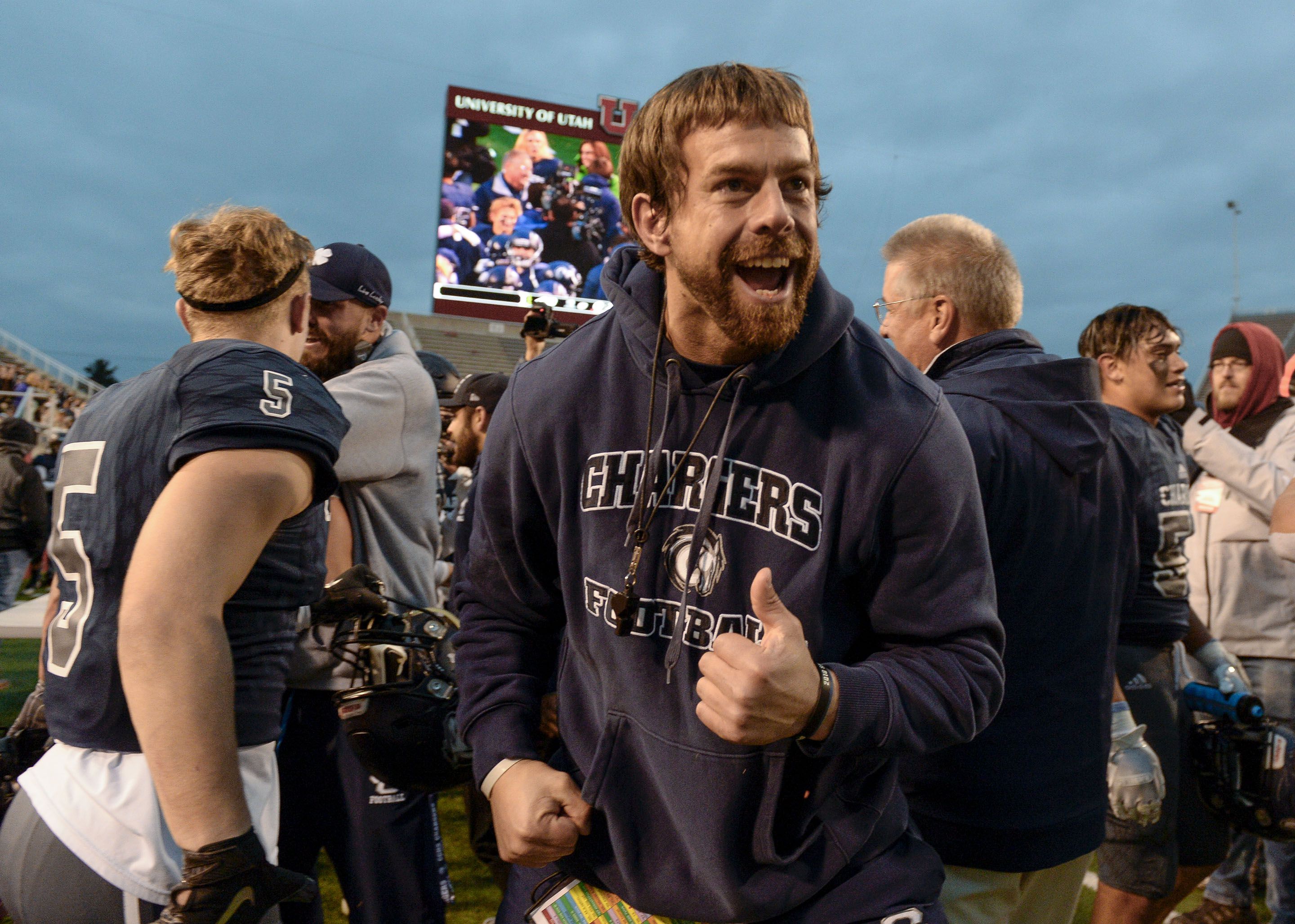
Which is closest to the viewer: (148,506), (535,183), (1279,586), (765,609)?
(765,609)

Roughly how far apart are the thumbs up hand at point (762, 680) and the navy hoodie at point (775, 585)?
0.29 feet

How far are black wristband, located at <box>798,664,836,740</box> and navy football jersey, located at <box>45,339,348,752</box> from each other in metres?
0.94

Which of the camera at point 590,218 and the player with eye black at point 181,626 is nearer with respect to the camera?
the player with eye black at point 181,626

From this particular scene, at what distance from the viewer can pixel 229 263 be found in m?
1.85

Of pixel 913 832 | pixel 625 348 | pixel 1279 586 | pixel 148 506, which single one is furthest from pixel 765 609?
pixel 1279 586

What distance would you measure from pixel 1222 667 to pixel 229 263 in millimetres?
3523

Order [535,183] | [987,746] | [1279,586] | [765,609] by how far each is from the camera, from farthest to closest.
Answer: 1. [535,183]
2. [1279,586]
3. [987,746]
4. [765,609]

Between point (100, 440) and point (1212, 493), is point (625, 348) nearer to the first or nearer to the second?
point (100, 440)

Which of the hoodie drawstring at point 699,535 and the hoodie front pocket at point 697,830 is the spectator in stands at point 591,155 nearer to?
the hoodie drawstring at point 699,535

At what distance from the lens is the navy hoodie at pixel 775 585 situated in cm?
141

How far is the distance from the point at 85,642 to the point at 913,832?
1459mm

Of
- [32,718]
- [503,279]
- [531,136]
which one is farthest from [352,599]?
[531,136]

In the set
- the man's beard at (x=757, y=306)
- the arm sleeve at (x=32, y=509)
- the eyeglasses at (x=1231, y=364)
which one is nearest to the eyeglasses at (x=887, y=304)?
the man's beard at (x=757, y=306)

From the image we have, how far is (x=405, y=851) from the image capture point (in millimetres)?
2619
